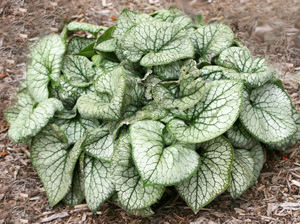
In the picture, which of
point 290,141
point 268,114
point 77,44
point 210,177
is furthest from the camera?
point 77,44

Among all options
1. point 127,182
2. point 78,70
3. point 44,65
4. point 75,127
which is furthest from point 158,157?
point 44,65

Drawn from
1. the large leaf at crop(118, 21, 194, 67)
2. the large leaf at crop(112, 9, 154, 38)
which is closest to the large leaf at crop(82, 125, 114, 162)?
the large leaf at crop(118, 21, 194, 67)

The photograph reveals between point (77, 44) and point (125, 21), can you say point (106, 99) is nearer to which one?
point (125, 21)

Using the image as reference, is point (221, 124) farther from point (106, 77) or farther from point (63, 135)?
point (63, 135)

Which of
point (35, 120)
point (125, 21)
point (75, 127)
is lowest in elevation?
point (75, 127)

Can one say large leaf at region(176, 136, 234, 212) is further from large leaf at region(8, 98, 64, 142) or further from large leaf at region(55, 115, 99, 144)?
large leaf at region(8, 98, 64, 142)

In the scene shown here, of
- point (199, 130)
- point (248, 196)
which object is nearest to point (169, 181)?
point (199, 130)

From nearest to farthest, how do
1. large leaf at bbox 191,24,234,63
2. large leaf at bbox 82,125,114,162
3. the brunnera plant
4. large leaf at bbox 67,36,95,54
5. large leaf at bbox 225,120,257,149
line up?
the brunnera plant < large leaf at bbox 82,125,114,162 < large leaf at bbox 225,120,257,149 < large leaf at bbox 191,24,234,63 < large leaf at bbox 67,36,95,54
